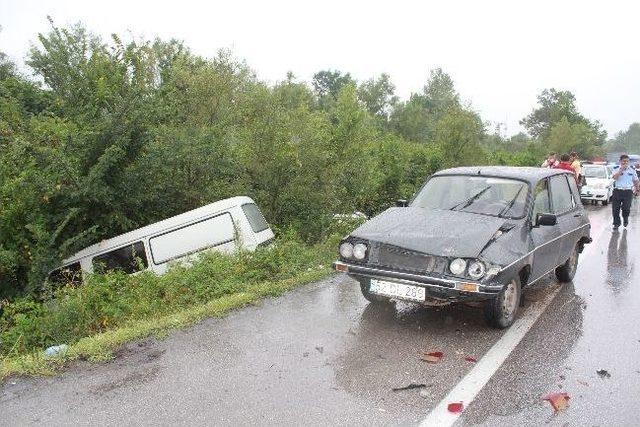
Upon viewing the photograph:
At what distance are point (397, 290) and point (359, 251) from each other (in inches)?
25.1

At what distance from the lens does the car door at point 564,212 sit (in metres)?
6.76

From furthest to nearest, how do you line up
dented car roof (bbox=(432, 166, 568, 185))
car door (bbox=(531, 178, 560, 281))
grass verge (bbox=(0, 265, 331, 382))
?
dented car roof (bbox=(432, 166, 568, 185)) → car door (bbox=(531, 178, 560, 281)) → grass verge (bbox=(0, 265, 331, 382))

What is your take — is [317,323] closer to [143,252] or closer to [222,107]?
[143,252]

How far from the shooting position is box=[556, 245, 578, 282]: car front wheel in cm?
744

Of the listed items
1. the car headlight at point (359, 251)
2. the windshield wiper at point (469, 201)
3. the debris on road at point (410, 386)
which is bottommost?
the debris on road at point (410, 386)

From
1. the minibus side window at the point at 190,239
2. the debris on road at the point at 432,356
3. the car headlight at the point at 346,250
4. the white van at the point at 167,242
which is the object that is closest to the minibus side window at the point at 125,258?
the white van at the point at 167,242

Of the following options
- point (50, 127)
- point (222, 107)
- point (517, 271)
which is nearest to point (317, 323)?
point (517, 271)

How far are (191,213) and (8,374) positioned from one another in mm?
6413

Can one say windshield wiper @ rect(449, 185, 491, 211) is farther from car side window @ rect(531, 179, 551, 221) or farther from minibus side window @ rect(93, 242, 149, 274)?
minibus side window @ rect(93, 242, 149, 274)

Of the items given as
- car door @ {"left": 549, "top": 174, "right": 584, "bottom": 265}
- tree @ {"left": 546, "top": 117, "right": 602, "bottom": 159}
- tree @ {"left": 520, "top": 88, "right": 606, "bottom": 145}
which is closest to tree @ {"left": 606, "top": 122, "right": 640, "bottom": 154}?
tree @ {"left": 520, "top": 88, "right": 606, "bottom": 145}

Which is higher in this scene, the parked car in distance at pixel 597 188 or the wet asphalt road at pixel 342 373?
the wet asphalt road at pixel 342 373

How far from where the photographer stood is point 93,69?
11656 millimetres

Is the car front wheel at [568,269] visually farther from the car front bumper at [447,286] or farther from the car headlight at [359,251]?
the car headlight at [359,251]

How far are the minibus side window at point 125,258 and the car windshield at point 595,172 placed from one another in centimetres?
1778
